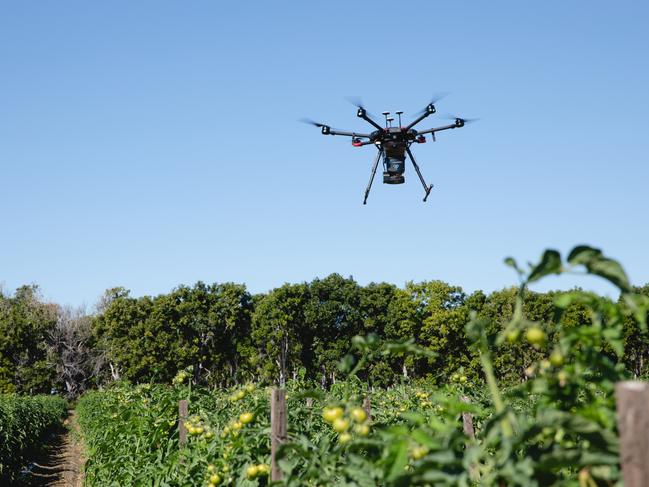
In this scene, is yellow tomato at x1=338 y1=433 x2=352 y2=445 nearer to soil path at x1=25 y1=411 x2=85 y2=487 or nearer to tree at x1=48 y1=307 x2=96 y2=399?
soil path at x1=25 y1=411 x2=85 y2=487

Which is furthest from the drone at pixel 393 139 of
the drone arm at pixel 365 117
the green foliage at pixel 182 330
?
the green foliage at pixel 182 330

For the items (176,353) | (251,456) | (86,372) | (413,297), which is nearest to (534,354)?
(413,297)

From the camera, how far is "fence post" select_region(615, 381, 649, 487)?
1435mm

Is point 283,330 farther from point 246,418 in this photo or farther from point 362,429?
point 362,429

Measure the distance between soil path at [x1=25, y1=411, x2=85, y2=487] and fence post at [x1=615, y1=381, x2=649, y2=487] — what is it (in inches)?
489

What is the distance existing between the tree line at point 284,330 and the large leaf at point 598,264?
36.3 meters

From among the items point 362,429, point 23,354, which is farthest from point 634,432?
point 23,354

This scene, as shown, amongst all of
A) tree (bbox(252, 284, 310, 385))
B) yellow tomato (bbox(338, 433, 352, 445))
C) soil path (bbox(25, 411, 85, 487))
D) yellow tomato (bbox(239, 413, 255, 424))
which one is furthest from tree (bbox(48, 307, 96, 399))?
yellow tomato (bbox(338, 433, 352, 445))

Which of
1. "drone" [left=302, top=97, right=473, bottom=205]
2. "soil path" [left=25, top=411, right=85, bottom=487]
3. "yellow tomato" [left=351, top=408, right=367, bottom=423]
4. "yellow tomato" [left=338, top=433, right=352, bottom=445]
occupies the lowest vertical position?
"soil path" [left=25, top=411, right=85, bottom=487]

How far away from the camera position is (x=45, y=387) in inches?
1815

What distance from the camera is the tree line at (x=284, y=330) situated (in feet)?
129

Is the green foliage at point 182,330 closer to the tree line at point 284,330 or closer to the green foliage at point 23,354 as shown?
the tree line at point 284,330

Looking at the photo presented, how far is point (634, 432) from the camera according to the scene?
1.45 m

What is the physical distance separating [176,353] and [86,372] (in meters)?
11.9
